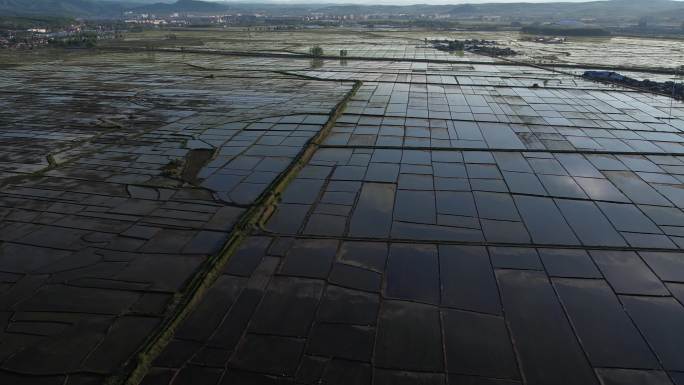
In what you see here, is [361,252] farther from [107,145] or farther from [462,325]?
[107,145]

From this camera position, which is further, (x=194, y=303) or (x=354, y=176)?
(x=354, y=176)

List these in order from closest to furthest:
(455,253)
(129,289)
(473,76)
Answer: (129,289), (455,253), (473,76)

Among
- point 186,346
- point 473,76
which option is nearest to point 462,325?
point 186,346

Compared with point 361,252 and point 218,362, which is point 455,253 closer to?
point 361,252

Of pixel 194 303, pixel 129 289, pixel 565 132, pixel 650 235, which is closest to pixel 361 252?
pixel 194 303

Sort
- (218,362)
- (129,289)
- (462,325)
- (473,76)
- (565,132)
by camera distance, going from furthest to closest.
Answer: (473,76) < (565,132) < (129,289) < (462,325) < (218,362)

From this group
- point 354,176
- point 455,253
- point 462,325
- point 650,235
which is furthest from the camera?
point 354,176

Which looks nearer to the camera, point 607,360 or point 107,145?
point 607,360

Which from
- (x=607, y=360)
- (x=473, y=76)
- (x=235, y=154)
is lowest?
(x=607, y=360)

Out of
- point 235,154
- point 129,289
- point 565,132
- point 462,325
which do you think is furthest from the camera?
point 565,132

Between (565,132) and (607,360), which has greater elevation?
(565,132)
